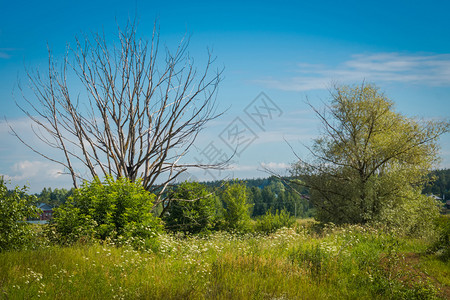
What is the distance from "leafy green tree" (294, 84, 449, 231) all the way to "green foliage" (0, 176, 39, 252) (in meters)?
15.3

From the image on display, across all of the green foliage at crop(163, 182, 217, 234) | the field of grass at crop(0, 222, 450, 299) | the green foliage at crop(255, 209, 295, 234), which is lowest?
the green foliage at crop(255, 209, 295, 234)

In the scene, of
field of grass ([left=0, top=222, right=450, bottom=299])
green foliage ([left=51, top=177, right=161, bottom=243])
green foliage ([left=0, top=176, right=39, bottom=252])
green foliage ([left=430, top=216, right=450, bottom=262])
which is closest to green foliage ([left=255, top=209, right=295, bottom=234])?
green foliage ([left=430, top=216, right=450, bottom=262])

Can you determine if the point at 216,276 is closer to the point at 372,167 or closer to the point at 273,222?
the point at 372,167

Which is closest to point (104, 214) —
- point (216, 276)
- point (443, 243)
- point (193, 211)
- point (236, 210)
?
point (216, 276)

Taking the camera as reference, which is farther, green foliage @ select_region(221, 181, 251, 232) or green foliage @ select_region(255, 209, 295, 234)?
green foliage @ select_region(255, 209, 295, 234)

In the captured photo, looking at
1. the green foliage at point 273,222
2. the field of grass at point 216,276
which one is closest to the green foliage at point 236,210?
the green foliage at point 273,222

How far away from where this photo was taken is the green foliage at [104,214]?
954 cm

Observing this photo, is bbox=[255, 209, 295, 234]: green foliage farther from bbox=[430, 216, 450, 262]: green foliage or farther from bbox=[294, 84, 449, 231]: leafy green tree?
bbox=[430, 216, 450, 262]: green foliage

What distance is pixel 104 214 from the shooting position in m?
10.1

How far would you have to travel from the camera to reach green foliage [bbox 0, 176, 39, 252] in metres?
8.21

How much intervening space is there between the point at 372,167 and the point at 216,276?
621 inches

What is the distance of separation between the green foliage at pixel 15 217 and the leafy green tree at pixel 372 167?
1528 centimetres

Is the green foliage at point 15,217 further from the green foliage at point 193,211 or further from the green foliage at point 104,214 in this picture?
the green foliage at point 193,211

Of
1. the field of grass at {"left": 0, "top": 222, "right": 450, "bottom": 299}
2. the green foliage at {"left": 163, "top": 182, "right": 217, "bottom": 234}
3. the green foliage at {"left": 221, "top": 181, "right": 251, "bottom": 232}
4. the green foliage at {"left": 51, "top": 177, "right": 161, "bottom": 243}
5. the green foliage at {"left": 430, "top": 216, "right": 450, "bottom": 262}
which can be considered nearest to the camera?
the field of grass at {"left": 0, "top": 222, "right": 450, "bottom": 299}
